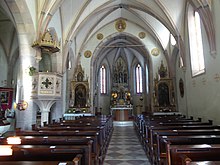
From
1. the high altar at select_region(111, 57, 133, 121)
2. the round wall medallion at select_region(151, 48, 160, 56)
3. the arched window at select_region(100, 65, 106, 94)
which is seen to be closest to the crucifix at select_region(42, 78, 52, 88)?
the round wall medallion at select_region(151, 48, 160, 56)

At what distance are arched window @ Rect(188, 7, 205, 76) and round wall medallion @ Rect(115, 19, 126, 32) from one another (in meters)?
9.20

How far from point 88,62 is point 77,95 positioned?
13.2 ft

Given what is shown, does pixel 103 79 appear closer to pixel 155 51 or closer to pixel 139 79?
pixel 139 79

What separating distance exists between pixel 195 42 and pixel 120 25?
10.3m

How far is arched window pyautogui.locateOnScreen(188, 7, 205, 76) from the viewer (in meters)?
12.1

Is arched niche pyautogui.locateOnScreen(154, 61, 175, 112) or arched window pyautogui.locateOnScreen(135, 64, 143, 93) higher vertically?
arched window pyautogui.locateOnScreen(135, 64, 143, 93)

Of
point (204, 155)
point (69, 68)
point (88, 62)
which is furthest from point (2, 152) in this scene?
point (88, 62)

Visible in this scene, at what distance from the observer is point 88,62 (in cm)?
2131

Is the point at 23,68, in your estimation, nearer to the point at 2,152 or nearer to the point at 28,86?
the point at 28,86

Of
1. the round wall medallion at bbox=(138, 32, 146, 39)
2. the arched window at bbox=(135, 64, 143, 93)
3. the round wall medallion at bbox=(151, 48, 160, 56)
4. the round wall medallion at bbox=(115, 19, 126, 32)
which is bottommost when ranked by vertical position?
the arched window at bbox=(135, 64, 143, 93)

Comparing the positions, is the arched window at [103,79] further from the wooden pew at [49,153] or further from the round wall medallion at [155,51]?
the wooden pew at [49,153]

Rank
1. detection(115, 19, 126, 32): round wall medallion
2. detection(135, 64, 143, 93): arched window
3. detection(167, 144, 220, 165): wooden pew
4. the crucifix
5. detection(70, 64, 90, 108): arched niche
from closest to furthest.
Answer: detection(167, 144, 220, 165): wooden pew, the crucifix, detection(70, 64, 90, 108): arched niche, detection(115, 19, 126, 32): round wall medallion, detection(135, 64, 143, 93): arched window

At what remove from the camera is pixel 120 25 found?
68.7 ft

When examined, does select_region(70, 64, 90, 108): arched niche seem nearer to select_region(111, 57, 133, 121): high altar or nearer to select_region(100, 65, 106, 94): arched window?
select_region(111, 57, 133, 121): high altar
